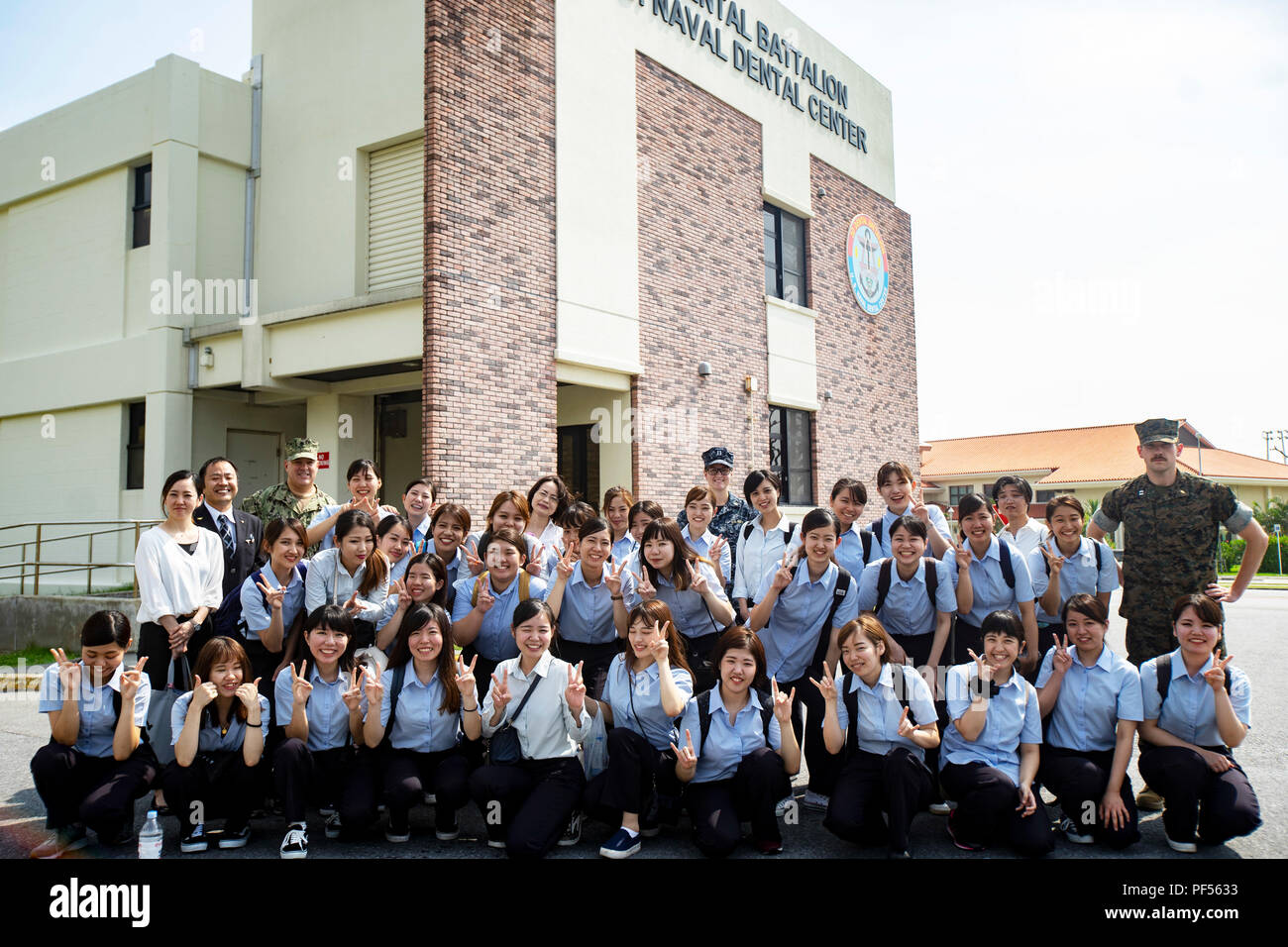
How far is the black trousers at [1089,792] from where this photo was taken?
4363 mm

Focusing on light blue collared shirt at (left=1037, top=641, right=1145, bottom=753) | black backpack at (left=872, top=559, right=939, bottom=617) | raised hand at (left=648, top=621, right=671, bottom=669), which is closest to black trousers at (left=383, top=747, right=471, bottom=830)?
raised hand at (left=648, top=621, right=671, bottom=669)

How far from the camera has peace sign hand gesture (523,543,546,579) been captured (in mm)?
5566

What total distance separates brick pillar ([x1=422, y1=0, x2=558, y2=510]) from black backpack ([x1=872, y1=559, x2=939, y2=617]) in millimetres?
5788

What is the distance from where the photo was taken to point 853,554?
18.9 ft

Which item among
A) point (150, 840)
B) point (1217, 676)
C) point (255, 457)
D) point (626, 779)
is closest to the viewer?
point (150, 840)

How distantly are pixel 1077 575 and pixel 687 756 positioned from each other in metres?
2.90

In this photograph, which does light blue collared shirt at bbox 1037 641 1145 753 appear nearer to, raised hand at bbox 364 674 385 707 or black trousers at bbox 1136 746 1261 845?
black trousers at bbox 1136 746 1261 845

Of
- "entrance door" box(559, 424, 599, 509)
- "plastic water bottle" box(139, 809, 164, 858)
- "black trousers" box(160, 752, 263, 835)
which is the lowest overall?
"plastic water bottle" box(139, 809, 164, 858)

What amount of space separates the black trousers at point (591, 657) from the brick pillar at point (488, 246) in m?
4.86

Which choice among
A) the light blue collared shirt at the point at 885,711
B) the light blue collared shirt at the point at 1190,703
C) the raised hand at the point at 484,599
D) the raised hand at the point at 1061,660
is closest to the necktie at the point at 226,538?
the raised hand at the point at 484,599

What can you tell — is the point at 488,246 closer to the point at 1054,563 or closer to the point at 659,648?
the point at 659,648

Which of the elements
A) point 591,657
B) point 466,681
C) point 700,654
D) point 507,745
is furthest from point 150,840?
point 700,654

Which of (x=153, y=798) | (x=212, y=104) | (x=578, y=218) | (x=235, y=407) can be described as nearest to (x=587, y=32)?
(x=578, y=218)
